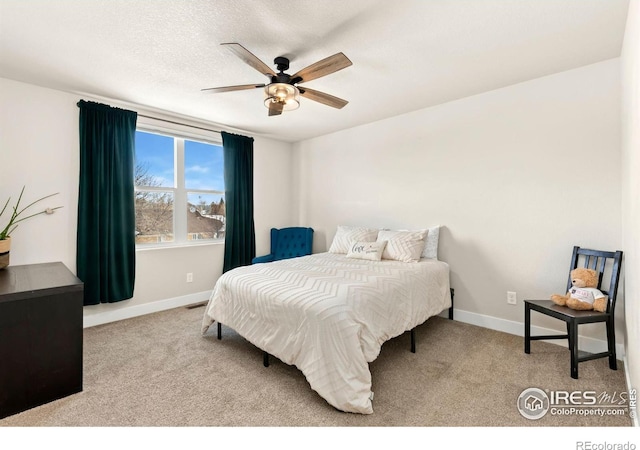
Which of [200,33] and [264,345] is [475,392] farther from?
[200,33]

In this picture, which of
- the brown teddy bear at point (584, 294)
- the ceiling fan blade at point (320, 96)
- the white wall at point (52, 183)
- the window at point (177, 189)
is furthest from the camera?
the window at point (177, 189)

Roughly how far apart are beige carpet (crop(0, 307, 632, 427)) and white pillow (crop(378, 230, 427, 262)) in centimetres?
80

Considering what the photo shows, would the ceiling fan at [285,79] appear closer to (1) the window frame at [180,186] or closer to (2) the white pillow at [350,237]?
(2) the white pillow at [350,237]

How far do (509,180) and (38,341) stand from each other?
13.0 feet

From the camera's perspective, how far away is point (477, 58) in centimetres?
238

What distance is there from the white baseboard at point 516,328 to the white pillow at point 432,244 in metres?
0.66

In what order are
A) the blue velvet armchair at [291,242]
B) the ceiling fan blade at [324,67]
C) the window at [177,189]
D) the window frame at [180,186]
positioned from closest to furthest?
the ceiling fan blade at [324,67] → the window at [177,189] → the window frame at [180,186] → the blue velvet armchair at [291,242]

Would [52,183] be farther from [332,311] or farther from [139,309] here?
[332,311]

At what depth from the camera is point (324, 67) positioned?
Result: 1.98 m

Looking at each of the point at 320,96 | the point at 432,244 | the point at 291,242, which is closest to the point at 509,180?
the point at 432,244

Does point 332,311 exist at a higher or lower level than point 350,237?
lower

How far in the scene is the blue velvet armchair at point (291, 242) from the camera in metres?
4.59

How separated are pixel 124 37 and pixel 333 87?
5.59 ft

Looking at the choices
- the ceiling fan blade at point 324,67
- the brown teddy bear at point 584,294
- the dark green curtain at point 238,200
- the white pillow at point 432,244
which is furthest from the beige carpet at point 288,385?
the ceiling fan blade at point 324,67
